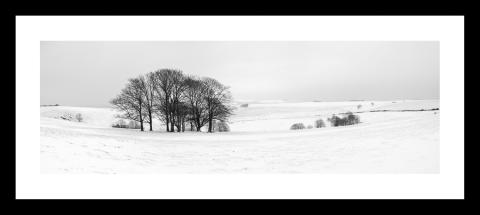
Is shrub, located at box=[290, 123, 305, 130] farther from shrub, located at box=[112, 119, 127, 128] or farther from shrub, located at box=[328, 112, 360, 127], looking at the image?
shrub, located at box=[112, 119, 127, 128]

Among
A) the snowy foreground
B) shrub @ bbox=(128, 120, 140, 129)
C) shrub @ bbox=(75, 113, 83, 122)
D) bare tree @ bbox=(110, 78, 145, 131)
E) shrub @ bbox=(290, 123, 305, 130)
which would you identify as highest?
bare tree @ bbox=(110, 78, 145, 131)

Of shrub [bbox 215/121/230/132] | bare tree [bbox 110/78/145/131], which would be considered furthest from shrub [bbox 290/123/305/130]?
bare tree [bbox 110/78/145/131]

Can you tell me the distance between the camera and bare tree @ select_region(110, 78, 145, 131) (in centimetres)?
943

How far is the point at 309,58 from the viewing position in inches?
328

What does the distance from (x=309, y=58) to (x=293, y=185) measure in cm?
340

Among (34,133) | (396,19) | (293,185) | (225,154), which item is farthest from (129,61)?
(396,19)

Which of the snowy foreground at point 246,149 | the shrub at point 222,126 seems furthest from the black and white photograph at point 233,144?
Result: the shrub at point 222,126

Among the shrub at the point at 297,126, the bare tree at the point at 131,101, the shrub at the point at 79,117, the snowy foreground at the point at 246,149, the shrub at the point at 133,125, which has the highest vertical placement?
the bare tree at the point at 131,101

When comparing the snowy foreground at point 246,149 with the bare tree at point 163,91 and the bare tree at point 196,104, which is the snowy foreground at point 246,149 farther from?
the bare tree at point 196,104

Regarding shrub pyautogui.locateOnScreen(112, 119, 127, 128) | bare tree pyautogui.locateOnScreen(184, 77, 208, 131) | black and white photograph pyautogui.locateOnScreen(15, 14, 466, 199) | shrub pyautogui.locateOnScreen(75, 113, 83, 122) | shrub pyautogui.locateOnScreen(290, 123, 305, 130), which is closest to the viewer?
black and white photograph pyautogui.locateOnScreen(15, 14, 466, 199)

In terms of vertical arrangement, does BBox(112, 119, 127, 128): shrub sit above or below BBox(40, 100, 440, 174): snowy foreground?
above

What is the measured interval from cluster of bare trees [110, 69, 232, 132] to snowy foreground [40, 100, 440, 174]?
0.98 meters

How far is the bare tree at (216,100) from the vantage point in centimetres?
969

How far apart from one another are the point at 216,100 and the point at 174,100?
1516 mm
